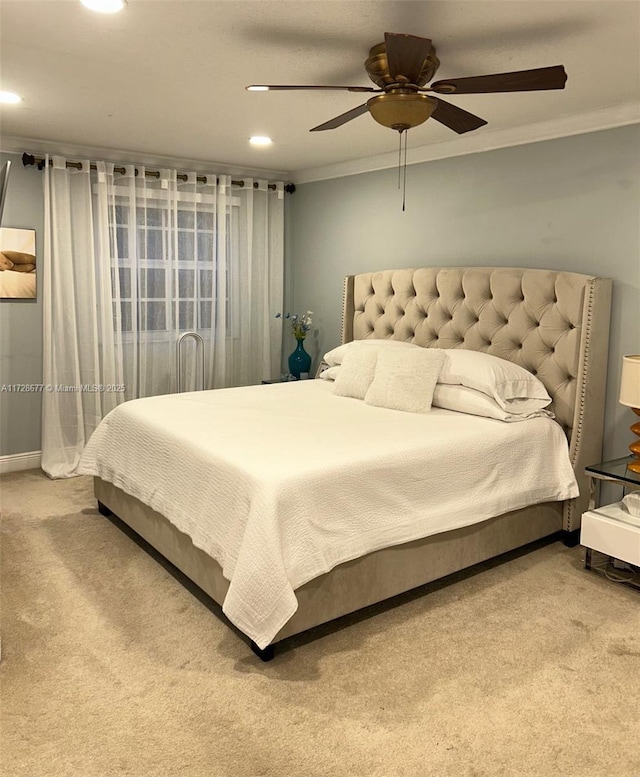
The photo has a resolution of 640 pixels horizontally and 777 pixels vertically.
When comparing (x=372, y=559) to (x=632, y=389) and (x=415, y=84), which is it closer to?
(x=632, y=389)

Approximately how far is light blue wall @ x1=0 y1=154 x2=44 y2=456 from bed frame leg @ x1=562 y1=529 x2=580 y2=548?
3544 mm

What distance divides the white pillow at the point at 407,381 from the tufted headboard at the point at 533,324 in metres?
0.43

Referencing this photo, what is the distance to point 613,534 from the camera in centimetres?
290

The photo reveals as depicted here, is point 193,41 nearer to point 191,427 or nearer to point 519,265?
point 191,427

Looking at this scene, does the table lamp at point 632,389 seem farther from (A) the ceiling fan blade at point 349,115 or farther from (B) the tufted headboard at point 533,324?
(A) the ceiling fan blade at point 349,115

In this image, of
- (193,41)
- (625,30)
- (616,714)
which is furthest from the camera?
(193,41)

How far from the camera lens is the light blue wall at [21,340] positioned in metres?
4.30

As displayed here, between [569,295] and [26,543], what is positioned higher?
[569,295]

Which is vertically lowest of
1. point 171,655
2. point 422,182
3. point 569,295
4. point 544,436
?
point 171,655

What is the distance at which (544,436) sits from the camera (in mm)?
3254

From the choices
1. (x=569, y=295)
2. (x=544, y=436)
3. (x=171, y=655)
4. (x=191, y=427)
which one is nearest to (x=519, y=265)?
(x=569, y=295)

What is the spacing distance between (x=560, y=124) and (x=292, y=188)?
2.49m

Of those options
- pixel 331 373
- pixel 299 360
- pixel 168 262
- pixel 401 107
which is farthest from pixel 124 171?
pixel 401 107

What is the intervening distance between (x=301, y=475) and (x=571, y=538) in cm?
178
